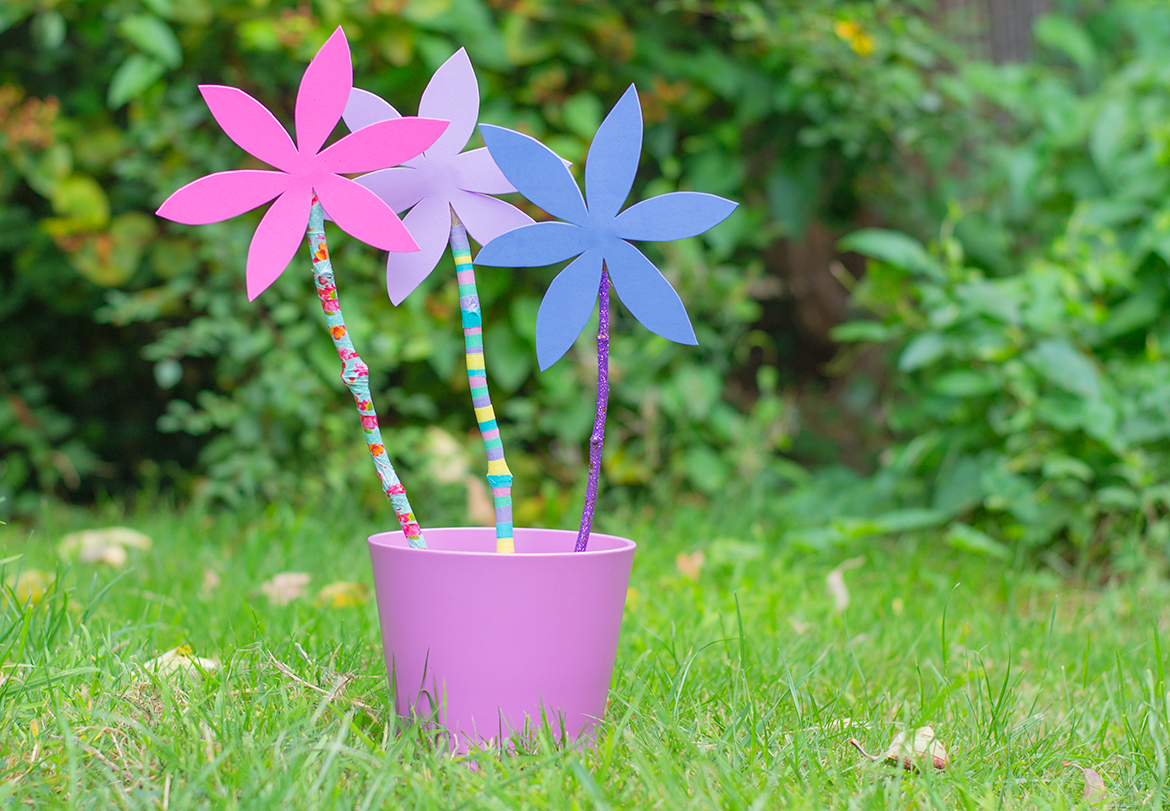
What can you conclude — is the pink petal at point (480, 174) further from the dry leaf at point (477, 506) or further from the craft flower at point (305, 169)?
the dry leaf at point (477, 506)

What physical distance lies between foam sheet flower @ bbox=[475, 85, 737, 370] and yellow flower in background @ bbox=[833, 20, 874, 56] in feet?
5.56

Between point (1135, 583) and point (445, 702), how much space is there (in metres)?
1.45

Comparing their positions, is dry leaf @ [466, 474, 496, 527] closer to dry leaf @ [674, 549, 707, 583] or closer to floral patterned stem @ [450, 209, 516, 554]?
dry leaf @ [674, 549, 707, 583]

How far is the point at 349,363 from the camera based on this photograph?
885 mm

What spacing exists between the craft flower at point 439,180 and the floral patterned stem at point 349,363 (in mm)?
70

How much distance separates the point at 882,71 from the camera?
7.89 feet

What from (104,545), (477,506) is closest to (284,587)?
(104,545)

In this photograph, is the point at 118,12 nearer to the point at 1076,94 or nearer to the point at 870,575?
the point at 870,575

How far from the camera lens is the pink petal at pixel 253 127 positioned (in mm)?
841

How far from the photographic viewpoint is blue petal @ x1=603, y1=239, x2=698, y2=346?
0.89m

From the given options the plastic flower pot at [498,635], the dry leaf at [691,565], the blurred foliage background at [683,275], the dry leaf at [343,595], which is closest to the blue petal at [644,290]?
the plastic flower pot at [498,635]

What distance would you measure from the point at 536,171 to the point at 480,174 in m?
0.09

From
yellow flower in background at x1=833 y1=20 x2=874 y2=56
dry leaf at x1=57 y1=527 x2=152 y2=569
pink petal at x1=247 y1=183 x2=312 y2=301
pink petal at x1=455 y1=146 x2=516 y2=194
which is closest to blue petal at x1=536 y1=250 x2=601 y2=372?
pink petal at x1=455 y1=146 x2=516 y2=194

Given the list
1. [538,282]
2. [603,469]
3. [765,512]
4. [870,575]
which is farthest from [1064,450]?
[538,282]
